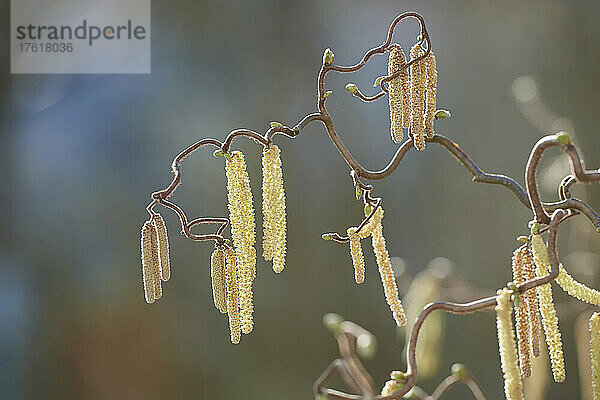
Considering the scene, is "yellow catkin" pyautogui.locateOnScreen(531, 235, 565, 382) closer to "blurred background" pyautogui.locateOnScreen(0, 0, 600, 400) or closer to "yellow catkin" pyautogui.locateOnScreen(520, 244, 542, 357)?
"yellow catkin" pyautogui.locateOnScreen(520, 244, 542, 357)

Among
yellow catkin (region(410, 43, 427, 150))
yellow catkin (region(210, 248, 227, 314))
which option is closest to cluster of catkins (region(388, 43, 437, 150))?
yellow catkin (region(410, 43, 427, 150))

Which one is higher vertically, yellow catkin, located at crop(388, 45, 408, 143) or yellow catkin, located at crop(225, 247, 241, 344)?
yellow catkin, located at crop(388, 45, 408, 143)

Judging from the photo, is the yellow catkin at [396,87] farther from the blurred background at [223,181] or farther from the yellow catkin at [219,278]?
the blurred background at [223,181]

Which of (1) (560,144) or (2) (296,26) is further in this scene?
(2) (296,26)

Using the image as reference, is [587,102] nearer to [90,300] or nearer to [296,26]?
[296,26]

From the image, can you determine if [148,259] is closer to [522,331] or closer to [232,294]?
[232,294]

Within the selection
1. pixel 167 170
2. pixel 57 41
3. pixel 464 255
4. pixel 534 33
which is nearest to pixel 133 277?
pixel 167 170
